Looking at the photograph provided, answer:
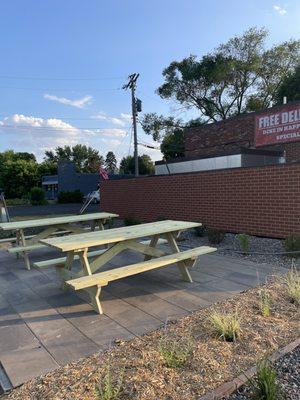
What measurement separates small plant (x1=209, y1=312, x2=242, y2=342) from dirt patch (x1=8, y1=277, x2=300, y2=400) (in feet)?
0.19

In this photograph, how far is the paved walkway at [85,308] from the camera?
129 inches

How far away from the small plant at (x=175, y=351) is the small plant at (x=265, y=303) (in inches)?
42.1

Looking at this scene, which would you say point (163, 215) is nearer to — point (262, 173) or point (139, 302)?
point (262, 173)

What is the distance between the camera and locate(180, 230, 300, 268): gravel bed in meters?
6.47

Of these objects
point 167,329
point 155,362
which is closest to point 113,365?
point 155,362

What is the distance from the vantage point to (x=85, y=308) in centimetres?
438

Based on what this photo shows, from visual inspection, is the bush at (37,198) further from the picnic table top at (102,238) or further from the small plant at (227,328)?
the small plant at (227,328)

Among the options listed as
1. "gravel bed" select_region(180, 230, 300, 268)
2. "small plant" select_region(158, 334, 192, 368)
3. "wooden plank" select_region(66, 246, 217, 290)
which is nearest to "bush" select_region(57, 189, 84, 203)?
"gravel bed" select_region(180, 230, 300, 268)

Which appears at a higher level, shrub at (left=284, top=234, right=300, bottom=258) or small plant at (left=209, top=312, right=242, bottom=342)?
shrub at (left=284, top=234, right=300, bottom=258)

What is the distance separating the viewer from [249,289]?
15.9 feet

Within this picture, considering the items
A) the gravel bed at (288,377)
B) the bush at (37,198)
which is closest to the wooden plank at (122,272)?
the gravel bed at (288,377)

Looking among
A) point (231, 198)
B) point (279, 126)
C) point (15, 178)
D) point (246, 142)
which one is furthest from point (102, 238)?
point (15, 178)

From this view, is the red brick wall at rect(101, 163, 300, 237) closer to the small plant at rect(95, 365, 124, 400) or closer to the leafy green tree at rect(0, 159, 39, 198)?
the small plant at rect(95, 365, 124, 400)

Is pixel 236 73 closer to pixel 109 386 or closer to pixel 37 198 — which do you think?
pixel 37 198
